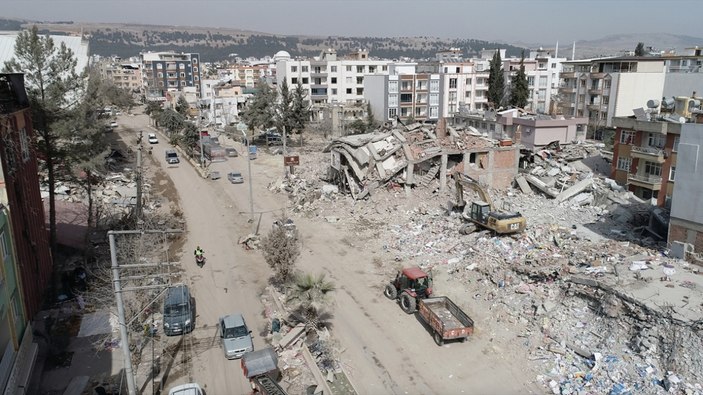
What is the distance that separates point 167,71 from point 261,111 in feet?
244

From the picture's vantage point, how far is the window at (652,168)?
32.3 m

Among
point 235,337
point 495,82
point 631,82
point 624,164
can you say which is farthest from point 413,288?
point 495,82

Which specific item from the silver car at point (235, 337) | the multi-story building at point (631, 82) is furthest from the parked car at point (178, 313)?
the multi-story building at point (631, 82)

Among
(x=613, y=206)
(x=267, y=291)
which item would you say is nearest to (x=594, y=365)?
(x=267, y=291)

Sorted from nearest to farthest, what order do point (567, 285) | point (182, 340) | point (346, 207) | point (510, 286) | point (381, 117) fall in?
point (182, 340) < point (567, 285) < point (510, 286) < point (346, 207) < point (381, 117)

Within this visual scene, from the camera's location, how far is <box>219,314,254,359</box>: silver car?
1645 centimetres

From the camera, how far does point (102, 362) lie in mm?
16469

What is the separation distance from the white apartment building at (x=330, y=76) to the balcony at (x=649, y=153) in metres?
53.6

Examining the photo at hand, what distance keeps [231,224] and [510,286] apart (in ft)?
57.5

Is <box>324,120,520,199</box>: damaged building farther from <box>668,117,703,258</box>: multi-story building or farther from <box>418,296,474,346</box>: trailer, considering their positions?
<box>418,296,474,346</box>: trailer

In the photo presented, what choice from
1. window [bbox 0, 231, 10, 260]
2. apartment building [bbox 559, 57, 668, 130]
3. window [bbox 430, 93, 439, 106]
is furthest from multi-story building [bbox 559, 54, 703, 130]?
window [bbox 0, 231, 10, 260]

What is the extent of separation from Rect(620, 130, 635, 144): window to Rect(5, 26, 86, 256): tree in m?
32.5

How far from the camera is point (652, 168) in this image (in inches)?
1291

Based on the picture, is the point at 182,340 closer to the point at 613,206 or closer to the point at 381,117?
the point at 613,206
